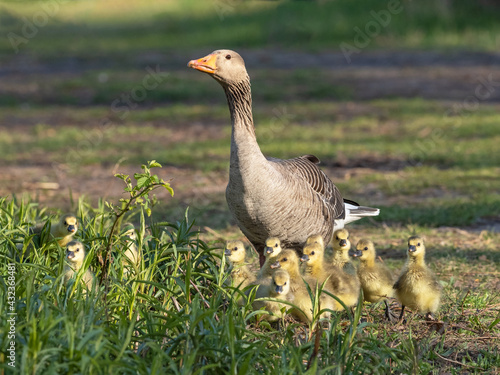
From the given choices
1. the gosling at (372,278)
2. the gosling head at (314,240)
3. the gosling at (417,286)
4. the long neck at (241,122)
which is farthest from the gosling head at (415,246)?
the long neck at (241,122)

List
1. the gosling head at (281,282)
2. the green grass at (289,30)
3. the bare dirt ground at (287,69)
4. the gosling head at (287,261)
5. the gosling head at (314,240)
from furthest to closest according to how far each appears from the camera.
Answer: the green grass at (289,30)
the bare dirt ground at (287,69)
the gosling head at (314,240)
the gosling head at (287,261)
the gosling head at (281,282)

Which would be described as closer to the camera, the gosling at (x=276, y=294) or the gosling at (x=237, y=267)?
the gosling at (x=276, y=294)

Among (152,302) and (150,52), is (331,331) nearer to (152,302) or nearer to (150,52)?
(152,302)

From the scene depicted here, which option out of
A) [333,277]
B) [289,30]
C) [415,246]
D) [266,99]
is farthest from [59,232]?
[289,30]

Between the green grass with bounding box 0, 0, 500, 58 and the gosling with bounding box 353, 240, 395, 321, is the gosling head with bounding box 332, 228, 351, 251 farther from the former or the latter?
the green grass with bounding box 0, 0, 500, 58

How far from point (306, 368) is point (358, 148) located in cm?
824

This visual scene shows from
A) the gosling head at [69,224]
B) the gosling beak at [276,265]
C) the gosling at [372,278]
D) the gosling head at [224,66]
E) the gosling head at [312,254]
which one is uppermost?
the gosling head at [224,66]

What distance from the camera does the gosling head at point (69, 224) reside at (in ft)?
17.5

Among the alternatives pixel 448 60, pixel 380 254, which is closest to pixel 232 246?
pixel 380 254

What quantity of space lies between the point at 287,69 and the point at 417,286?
47.3ft

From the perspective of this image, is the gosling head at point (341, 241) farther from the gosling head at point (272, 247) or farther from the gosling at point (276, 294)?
the gosling at point (276, 294)

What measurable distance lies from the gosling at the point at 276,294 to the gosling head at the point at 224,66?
168cm

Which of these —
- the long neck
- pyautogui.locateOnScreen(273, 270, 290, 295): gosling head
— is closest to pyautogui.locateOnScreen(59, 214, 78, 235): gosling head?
the long neck

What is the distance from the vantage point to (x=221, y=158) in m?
11.5
